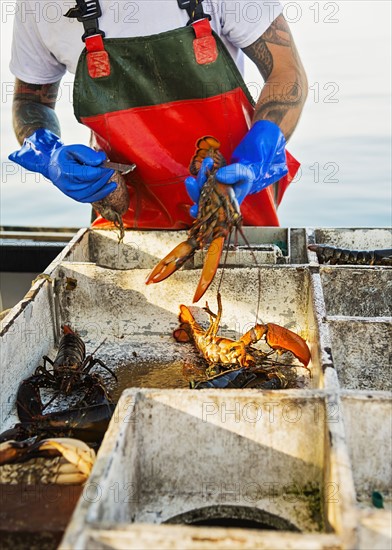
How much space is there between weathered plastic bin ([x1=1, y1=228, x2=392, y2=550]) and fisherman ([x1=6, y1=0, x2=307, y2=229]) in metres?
0.42

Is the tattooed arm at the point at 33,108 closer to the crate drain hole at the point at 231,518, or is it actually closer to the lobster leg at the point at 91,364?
the lobster leg at the point at 91,364

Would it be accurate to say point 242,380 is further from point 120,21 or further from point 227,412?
point 120,21

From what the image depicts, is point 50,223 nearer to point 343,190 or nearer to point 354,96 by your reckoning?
point 343,190

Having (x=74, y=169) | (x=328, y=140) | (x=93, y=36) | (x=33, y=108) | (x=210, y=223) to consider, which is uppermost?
(x=93, y=36)

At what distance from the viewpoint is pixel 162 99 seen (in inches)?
123

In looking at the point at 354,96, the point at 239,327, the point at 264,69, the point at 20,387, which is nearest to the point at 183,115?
the point at 264,69

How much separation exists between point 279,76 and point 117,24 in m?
0.81

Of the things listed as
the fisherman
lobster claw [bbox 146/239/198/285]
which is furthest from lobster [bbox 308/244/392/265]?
lobster claw [bbox 146/239/198/285]

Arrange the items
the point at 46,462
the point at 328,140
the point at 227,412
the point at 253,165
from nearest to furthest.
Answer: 1. the point at 46,462
2. the point at 227,412
3. the point at 253,165
4. the point at 328,140

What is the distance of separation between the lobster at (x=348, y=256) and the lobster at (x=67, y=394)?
1.35 metres

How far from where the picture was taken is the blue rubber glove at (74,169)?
2.90 m

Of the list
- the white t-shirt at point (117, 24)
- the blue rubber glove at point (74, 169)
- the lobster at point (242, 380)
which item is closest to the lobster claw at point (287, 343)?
the lobster at point (242, 380)

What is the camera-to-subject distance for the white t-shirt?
2.97m

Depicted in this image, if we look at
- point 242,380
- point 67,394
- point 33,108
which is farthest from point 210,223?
point 33,108
